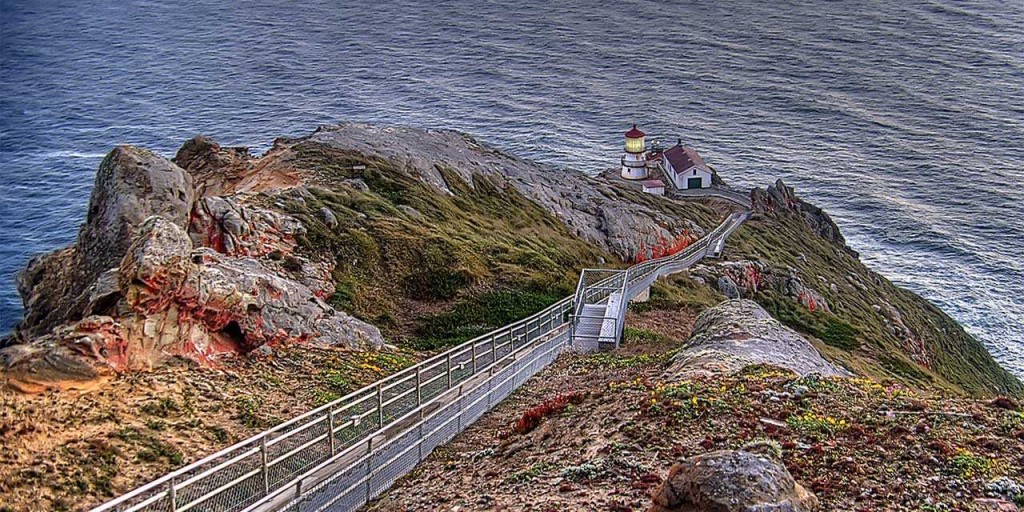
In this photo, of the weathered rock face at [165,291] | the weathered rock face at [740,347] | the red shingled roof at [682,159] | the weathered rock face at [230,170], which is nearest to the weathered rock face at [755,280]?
the weathered rock face at [740,347]

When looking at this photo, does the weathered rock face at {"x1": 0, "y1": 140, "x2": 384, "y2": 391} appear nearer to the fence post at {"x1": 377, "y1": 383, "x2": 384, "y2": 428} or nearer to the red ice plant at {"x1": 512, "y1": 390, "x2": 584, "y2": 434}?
the fence post at {"x1": 377, "y1": 383, "x2": 384, "y2": 428}

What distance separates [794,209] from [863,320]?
3006 centimetres

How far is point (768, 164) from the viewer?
373 ft

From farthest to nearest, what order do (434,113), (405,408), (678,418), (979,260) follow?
(434,113) → (979,260) → (405,408) → (678,418)

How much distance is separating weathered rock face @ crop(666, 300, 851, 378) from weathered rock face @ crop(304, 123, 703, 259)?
23.5 meters

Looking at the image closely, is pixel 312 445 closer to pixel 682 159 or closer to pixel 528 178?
pixel 528 178

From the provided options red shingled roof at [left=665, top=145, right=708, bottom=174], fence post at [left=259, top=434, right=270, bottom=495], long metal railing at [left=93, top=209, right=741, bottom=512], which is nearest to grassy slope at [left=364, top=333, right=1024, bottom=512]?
long metal railing at [left=93, top=209, right=741, bottom=512]

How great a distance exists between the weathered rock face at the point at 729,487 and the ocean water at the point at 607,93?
191 ft

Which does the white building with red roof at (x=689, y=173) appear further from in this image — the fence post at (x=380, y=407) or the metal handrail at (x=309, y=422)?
the fence post at (x=380, y=407)

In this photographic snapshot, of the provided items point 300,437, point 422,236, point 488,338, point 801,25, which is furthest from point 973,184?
point 300,437

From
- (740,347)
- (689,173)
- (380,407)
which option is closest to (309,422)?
(380,407)

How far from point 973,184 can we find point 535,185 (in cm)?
7030

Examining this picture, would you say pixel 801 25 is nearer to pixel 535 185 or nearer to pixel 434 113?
pixel 434 113

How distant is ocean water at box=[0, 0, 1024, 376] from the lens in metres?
94.2
